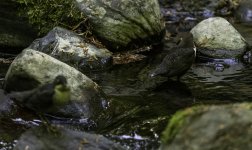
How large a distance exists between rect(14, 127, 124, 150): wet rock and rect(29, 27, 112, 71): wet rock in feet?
12.7

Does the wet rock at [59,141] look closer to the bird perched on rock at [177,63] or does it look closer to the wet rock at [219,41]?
the bird perched on rock at [177,63]

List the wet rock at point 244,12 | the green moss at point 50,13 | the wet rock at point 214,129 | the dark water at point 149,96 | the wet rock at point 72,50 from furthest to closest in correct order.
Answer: the wet rock at point 244,12 → the green moss at point 50,13 → the wet rock at point 72,50 → the dark water at point 149,96 → the wet rock at point 214,129

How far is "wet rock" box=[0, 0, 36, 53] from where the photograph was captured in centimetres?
960

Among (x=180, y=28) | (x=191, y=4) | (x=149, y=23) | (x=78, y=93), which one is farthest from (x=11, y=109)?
(x=191, y=4)

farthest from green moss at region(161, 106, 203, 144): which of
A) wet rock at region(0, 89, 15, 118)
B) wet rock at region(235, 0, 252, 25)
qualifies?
wet rock at region(235, 0, 252, 25)

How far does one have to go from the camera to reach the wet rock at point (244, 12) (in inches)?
504

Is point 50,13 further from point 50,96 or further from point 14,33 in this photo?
point 50,96

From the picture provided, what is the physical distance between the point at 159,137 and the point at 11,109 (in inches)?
→ 87.3

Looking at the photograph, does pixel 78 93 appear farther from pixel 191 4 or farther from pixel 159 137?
pixel 191 4

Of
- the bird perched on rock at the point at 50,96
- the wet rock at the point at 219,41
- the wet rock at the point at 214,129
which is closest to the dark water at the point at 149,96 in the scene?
the wet rock at the point at 219,41

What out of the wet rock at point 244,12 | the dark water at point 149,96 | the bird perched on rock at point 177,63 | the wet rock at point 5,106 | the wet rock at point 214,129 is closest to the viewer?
the wet rock at point 214,129

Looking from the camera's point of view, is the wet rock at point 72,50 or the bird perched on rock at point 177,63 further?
the wet rock at point 72,50

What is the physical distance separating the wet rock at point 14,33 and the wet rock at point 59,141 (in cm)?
524

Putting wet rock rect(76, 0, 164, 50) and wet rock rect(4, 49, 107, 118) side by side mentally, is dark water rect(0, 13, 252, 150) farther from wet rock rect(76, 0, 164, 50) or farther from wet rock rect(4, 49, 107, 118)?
wet rock rect(76, 0, 164, 50)
